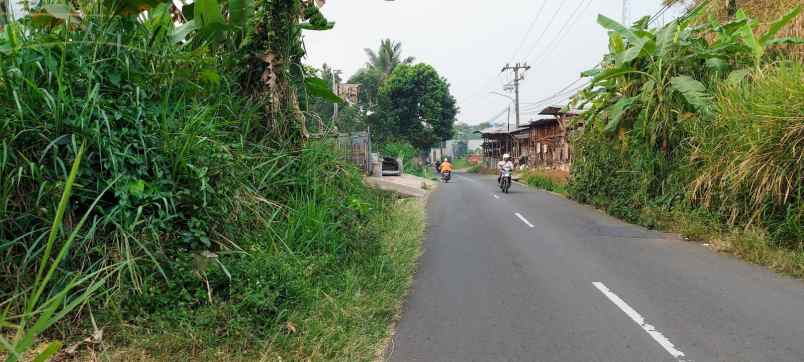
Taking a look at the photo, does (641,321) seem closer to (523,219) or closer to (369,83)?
(523,219)

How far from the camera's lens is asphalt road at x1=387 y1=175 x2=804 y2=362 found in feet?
13.9

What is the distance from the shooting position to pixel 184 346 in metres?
3.58

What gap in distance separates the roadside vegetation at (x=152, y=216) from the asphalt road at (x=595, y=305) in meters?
0.67

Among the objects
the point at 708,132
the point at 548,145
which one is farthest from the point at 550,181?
the point at 708,132

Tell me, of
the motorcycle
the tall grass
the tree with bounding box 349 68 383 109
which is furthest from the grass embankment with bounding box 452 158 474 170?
the tall grass

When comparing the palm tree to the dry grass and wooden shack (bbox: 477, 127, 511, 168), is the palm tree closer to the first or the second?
wooden shack (bbox: 477, 127, 511, 168)

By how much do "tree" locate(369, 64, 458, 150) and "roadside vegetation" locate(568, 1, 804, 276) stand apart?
3091 centimetres

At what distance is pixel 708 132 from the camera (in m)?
10.0

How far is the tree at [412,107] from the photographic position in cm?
4538

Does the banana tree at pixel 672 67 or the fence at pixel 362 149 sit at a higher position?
the banana tree at pixel 672 67

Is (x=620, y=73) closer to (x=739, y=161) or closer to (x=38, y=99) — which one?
(x=739, y=161)

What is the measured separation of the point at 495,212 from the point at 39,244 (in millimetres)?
12614

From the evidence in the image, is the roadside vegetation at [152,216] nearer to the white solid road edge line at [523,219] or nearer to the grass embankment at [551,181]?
the white solid road edge line at [523,219]

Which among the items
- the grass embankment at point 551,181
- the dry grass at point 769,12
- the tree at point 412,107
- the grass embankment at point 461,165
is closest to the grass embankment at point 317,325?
the dry grass at point 769,12
